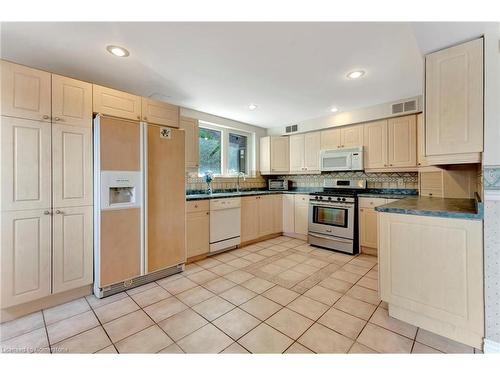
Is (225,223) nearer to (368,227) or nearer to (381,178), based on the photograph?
(368,227)

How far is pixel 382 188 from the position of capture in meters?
3.88

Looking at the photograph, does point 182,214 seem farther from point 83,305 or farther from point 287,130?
point 287,130

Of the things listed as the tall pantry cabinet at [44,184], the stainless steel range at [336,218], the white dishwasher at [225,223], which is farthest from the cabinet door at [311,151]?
the tall pantry cabinet at [44,184]

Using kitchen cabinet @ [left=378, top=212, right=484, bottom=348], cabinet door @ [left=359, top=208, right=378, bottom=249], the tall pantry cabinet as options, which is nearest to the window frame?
the tall pantry cabinet

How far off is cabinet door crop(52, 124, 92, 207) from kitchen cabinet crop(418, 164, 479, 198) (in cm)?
384

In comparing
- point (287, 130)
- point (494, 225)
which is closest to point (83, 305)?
point (494, 225)

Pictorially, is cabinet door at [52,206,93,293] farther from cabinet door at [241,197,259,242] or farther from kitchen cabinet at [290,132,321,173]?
kitchen cabinet at [290,132,321,173]

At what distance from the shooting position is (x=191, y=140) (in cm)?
342

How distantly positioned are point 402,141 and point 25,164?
14.8 feet

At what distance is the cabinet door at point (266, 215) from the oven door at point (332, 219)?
30.3 inches

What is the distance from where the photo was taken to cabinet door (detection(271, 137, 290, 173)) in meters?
4.82

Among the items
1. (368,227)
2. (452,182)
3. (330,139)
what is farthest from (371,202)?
(330,139)

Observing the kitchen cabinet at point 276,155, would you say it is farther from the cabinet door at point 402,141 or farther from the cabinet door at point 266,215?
the cabinet door at point 402,141
